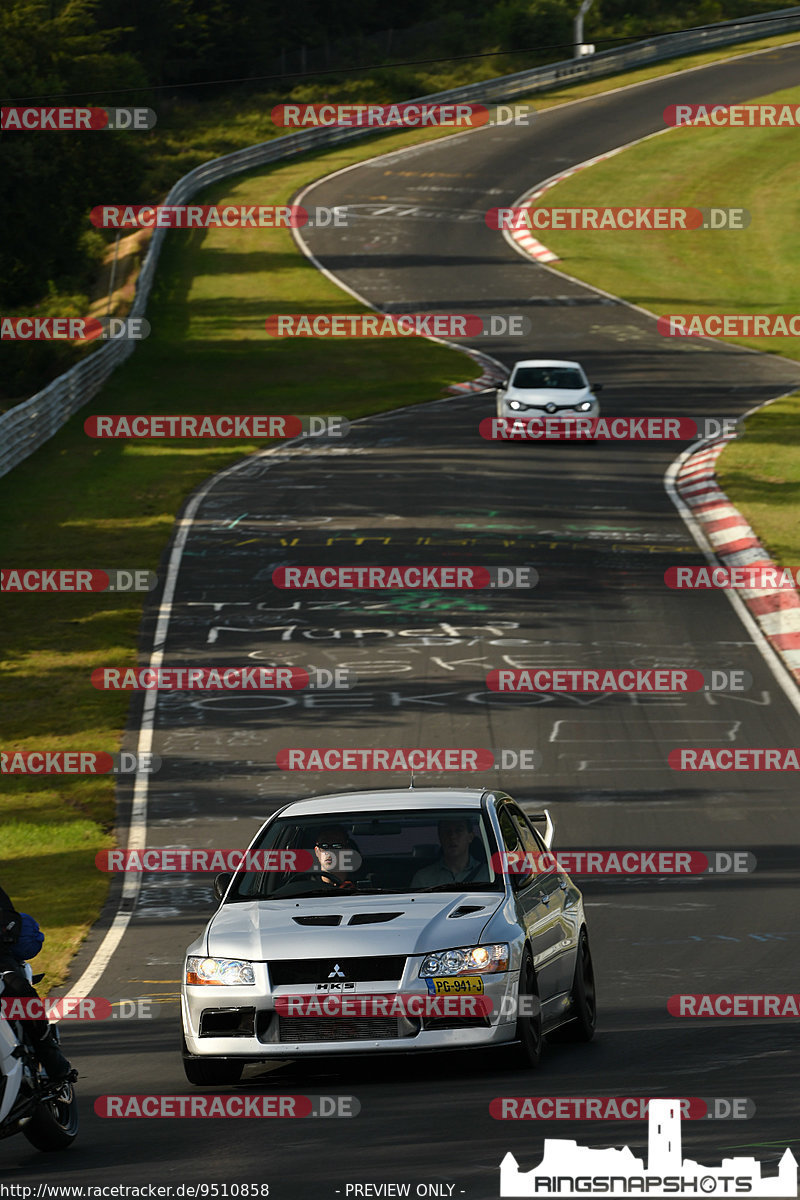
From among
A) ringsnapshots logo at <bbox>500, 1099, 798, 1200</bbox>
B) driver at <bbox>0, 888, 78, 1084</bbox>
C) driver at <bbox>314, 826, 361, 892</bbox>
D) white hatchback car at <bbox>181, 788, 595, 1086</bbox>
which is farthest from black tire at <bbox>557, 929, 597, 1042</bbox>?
driver at <bbox>0, 888, 78, 1084</bbox>

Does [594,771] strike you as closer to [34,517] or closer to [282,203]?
[34,517]

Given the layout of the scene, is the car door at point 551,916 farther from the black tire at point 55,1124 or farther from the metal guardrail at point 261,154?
the metal guardrail at point 261,154

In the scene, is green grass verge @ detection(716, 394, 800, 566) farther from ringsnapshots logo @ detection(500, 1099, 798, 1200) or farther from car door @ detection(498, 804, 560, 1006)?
ringsnapshots logo @ detection(500, 1099, 798, 1200)

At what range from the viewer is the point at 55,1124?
321 inches

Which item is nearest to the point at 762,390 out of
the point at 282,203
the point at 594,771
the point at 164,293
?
the point at 164,293

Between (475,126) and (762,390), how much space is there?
146 ft

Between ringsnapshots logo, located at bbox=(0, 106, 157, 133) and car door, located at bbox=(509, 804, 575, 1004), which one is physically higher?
ringsnapshots logo, located at bbox=(0, 106, 157, 133)

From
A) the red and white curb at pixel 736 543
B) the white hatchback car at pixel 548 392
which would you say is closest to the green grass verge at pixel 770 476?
the red and white curb at pixel 736 543

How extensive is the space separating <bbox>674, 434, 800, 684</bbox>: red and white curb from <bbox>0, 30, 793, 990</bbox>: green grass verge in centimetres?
827

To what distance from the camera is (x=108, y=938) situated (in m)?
15.2

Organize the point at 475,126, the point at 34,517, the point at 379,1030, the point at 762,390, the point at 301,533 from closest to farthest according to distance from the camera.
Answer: the point at 379,1030
the point at 301,533
the point at 34,517
the point at 762,390
the point at 475,126

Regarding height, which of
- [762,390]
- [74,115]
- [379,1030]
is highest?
[74,115]

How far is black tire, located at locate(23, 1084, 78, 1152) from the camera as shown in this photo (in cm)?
805

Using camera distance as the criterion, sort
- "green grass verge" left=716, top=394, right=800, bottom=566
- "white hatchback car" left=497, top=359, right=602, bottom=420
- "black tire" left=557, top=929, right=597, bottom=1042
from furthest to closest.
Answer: "white hatchback car" left=497, top=359, right=602, bottom=420 → "green grass verge" left=716, top=394, right=800, bottom=566 → "black tire" left=557, top=929, right=597, bottom=1042
